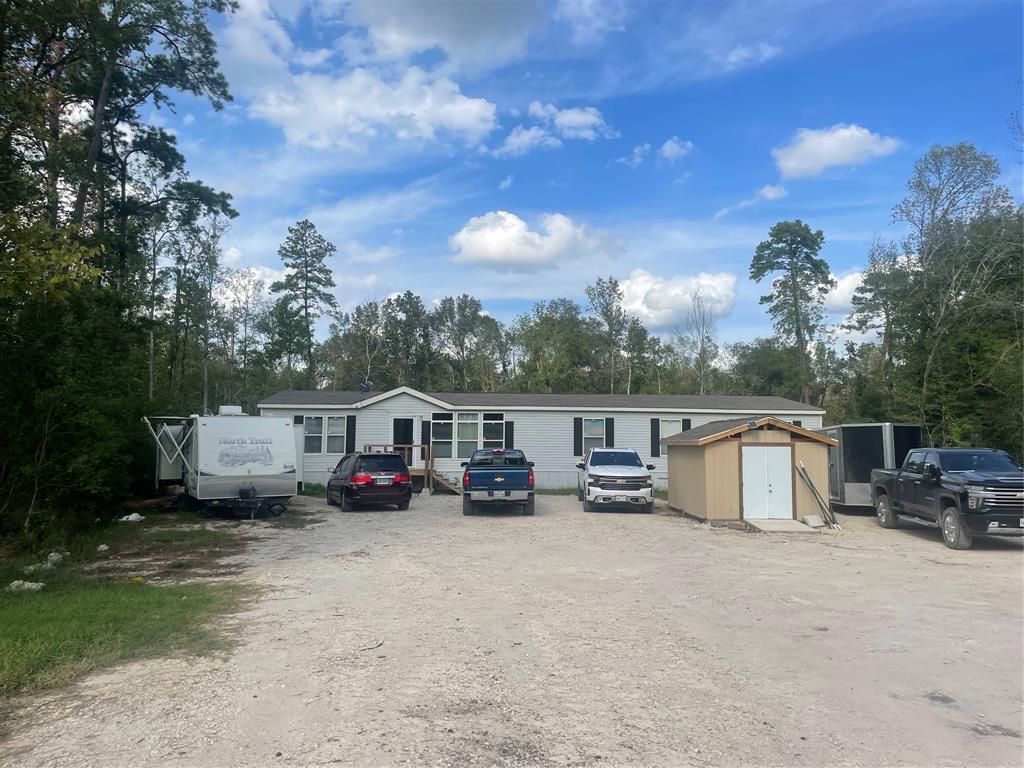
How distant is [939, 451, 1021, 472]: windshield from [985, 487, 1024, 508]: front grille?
4.25 ft

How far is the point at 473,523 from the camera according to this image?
16.7 meters

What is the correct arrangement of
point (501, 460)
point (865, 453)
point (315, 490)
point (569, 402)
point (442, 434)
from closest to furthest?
point (865, 453) → point (501, 460) → point (315, 490) → point (442, 434) → point (569, 402)

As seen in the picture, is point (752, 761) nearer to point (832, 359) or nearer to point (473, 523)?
point (473, 523)

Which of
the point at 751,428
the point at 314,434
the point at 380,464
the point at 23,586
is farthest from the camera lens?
the point at 314,434

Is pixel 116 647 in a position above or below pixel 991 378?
below

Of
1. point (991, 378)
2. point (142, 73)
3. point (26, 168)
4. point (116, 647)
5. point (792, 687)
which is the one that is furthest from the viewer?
point (991, 378)

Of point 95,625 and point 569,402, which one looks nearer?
point 95,625

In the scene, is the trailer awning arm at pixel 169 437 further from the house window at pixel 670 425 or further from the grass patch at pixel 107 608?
the house window at pixel 670 425

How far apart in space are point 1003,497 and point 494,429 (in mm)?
18247

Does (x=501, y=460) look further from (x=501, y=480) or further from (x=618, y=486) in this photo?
(x=618, y=486)

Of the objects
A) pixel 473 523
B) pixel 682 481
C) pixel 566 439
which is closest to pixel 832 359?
pixel 566 439

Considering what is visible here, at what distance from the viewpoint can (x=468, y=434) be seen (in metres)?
27.6

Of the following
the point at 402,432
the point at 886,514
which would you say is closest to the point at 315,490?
the point at 402,432

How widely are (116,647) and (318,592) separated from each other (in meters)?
2.84
